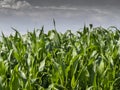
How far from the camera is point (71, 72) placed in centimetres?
343

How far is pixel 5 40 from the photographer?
517 cm

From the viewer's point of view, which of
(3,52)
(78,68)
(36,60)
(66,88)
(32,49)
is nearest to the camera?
(66,88)

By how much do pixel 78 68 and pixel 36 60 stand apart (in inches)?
25.7

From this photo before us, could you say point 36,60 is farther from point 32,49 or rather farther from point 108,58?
point 108,58

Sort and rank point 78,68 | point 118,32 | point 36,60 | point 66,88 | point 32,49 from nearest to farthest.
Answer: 1. point 66,88
2. point 78,68
3. point 36,60
4. point 32,49
5. point 118,32

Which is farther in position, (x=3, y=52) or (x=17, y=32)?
(x=17, y=32)

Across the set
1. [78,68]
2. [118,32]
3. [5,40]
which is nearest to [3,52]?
[5,40]

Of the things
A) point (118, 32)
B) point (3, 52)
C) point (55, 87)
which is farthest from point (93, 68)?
point (118, 32)

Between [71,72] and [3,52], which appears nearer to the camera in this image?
[71,72]

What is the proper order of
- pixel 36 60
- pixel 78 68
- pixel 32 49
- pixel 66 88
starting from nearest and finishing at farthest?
1. pixel 66 88
2. pixel 78 68
3. pixel 36 60
4. pixel 32 49

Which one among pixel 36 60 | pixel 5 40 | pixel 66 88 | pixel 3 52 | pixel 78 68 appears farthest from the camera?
pixel 5 40

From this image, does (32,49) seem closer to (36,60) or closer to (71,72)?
(36,60)

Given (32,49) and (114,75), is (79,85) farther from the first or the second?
(32,49)

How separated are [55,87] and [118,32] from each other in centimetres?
333
